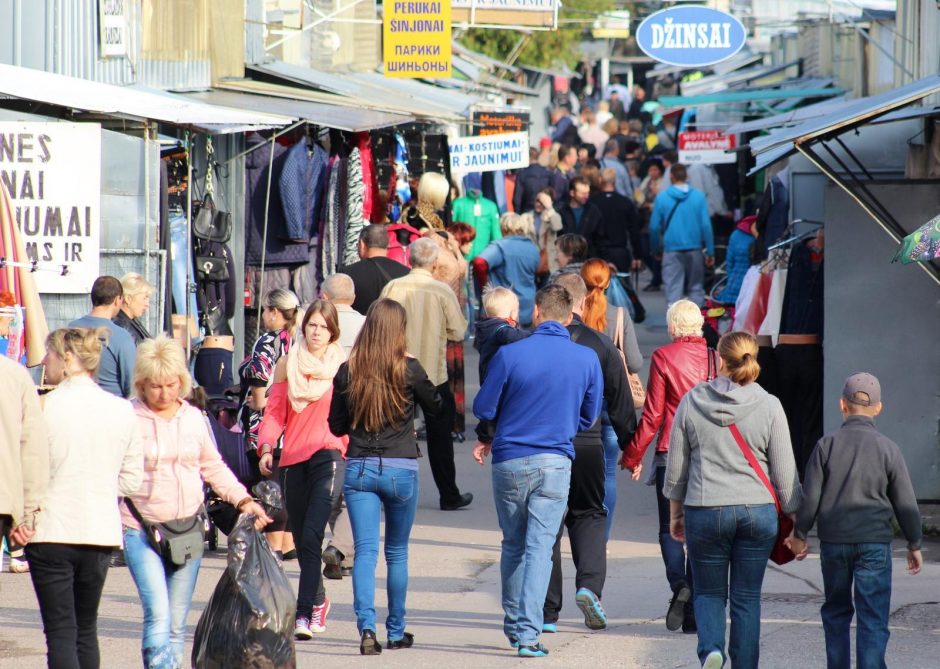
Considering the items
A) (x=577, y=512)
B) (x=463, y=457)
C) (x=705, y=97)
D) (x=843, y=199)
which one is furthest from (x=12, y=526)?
(x=705, y=97)

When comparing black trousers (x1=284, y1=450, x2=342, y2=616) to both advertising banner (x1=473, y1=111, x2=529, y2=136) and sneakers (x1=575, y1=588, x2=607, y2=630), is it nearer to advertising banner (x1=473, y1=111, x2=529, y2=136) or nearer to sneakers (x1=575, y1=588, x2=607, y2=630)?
sneakers (x1=575, y1=588, x2=607, y2=630)

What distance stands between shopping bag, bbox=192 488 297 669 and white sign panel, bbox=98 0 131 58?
7.84 metres

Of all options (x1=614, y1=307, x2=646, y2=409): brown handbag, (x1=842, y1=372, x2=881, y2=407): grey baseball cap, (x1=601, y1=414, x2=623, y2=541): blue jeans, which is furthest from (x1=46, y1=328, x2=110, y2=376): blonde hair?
(x1=614, y1=307, x2=646, y2=409): brown handbag

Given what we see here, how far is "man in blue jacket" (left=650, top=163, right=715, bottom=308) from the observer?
21.2 m

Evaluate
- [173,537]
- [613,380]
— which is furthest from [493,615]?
[173,537]

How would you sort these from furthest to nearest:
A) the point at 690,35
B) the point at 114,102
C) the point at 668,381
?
the point at 690,35 < the point at 114,102 < the point at 668,381

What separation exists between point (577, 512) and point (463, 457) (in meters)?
5.30

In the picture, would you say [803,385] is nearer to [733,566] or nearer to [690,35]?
[733,566]

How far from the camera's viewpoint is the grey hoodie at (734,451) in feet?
23.0

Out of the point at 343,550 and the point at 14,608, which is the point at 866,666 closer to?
the point at 343,550

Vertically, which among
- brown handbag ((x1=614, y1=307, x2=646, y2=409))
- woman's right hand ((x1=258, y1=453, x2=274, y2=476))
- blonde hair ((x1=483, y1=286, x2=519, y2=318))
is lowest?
woman's right hand ((x1=258, y1=453, x2=274, y2=476))

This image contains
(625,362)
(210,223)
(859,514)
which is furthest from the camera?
(210,223)

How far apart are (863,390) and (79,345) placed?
328 centimetres

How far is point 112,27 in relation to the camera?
13.6 m
